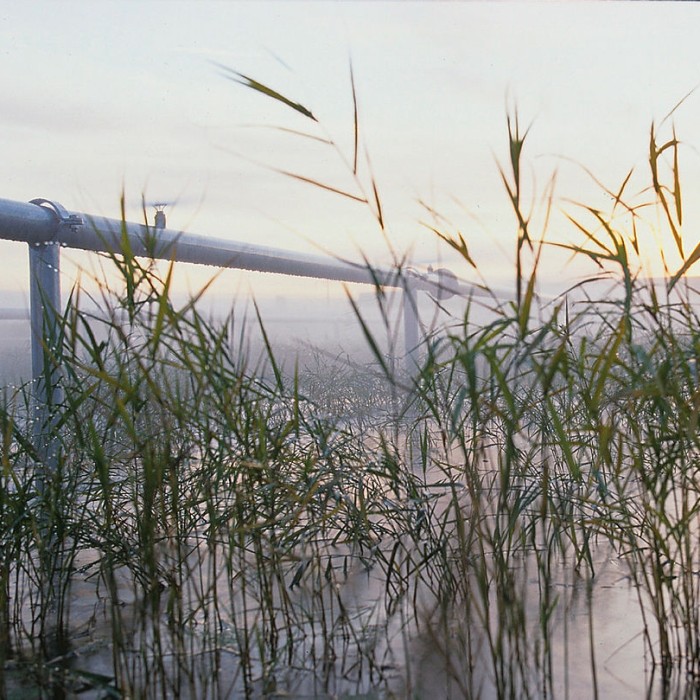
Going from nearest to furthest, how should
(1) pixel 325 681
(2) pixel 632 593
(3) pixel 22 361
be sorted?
(1) pixel 325 681, (2) pixel 632 593, (3) pixel 22 361

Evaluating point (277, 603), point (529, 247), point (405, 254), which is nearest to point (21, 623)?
point (277, 603)

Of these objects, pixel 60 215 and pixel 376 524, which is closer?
pixel 376 524

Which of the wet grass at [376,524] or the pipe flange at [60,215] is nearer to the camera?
the wet grass at [376,524]

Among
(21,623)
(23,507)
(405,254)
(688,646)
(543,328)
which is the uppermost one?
(405,254)

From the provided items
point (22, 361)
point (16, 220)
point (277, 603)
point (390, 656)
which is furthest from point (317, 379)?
point (390, 656)

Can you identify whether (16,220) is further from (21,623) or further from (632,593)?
(632,593)

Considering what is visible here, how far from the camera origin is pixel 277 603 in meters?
2.09

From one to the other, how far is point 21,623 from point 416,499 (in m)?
0.82

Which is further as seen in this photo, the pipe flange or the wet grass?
the pipe flange

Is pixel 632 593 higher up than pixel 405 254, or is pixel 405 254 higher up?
pixel 405 254

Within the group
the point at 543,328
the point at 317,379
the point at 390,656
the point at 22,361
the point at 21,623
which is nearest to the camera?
the point at 543,328

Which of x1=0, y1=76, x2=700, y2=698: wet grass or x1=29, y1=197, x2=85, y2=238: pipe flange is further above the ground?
x1=29, y1=197, x2=85, y2=238: pipe flange

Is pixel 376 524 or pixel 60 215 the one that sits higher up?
pixel 60 215

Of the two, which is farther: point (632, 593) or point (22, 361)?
point (22, 361)
